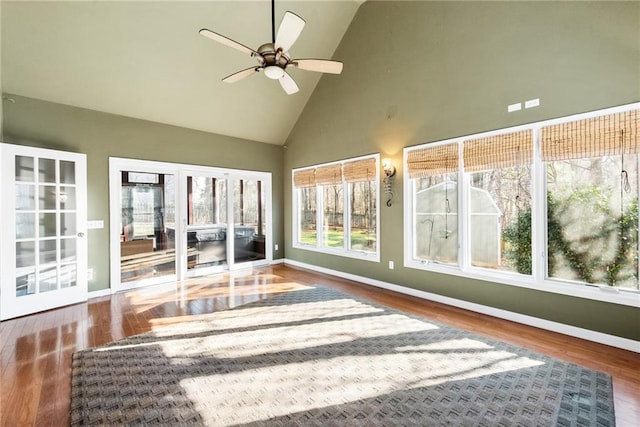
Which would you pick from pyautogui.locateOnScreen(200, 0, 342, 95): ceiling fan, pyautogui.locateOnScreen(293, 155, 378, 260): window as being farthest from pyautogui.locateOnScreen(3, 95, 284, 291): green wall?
pyautogui.locateOnScreen(200, 0, 342, 95): ceiling fan

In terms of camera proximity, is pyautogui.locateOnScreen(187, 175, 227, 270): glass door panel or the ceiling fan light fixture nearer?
the ceiling fan light fixture

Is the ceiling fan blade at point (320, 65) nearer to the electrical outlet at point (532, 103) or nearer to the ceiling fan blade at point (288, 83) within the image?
the ceiling fan blade at point (288, 83)

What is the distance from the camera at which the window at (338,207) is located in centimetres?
514

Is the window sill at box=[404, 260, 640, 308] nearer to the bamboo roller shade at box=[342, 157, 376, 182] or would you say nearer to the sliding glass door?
the bamboo roller shade at box=[342, 157, 376, 182]

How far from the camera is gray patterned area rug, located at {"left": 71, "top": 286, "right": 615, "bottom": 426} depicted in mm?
1878

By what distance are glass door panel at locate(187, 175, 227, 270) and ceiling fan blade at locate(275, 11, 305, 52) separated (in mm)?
3713

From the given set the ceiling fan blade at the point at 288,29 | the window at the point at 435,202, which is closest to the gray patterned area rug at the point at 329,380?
the window at the point at 435,202

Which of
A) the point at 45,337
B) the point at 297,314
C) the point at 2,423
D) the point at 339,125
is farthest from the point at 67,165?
the point at 339,125

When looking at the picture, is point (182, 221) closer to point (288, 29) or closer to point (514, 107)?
point (288, 29)

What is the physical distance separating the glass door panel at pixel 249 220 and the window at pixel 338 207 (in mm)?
813

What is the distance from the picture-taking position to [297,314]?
12.0 feet

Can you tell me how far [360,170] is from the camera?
16.9 feet

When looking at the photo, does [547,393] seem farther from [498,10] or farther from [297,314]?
[498,10]

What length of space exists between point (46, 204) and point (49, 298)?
1282 millimetres
